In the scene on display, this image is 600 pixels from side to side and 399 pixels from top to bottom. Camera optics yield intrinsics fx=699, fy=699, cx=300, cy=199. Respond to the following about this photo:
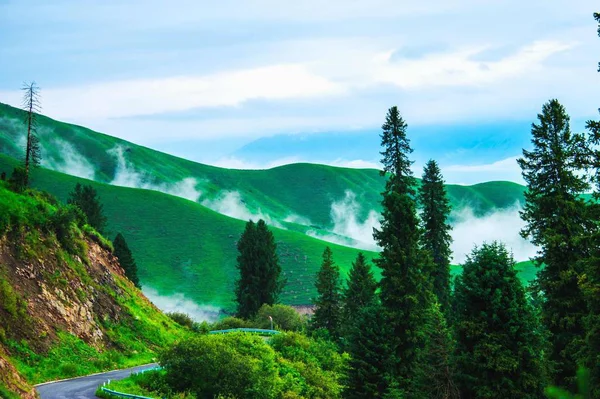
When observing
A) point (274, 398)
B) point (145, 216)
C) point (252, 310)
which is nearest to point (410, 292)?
point (274, 398)

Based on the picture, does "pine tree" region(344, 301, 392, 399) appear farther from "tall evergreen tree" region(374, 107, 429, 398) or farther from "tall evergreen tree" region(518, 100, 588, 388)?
"tall evergreen tree" region(518, 100, 588, 388)

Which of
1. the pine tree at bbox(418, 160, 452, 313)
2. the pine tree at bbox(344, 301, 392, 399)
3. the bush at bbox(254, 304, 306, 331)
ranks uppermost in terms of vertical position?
the pine tree at bbox(418, 160, 452, 313)

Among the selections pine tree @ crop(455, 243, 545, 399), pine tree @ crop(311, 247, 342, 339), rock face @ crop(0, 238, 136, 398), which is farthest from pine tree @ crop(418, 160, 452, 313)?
pine tree @ crop(455, 243, 545, 399)

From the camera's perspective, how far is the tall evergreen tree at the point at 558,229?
3453 cm

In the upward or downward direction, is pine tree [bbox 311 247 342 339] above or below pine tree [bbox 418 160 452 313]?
below

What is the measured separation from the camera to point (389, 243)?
45.8m

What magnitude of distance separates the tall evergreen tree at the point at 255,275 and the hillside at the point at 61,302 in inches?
1223

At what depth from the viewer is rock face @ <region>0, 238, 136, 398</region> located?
155 ft

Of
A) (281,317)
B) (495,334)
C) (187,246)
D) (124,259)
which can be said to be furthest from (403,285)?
(187,246)

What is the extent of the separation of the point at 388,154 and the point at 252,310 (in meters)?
51.6

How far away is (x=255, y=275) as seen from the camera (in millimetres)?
99812

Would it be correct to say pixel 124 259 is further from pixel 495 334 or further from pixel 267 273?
pixel 495 334

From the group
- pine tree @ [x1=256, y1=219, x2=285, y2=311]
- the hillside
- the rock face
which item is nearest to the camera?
the hillside

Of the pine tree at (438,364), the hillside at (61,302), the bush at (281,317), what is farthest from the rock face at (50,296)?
the bush at (281,317)
